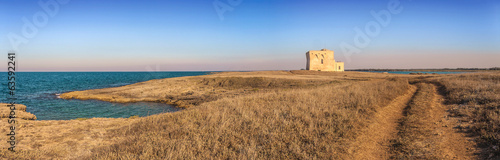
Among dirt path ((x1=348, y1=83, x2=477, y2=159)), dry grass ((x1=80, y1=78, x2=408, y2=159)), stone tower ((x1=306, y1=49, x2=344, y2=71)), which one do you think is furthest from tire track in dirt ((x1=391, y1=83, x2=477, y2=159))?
stone tower ((x1=306, y1=49, x2=344, y2=71))

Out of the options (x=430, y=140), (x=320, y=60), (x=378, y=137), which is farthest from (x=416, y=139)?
(x=320, y=60)

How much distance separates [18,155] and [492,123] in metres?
13.2

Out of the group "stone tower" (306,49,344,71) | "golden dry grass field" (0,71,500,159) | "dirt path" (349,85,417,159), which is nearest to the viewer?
"golden dry grass field" (0,71,500,159)

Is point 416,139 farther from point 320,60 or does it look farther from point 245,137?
point 320,60

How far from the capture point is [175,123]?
7711 mm

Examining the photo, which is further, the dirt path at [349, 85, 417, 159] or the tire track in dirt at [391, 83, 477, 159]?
the dirt path at [349, 85, 417, 159]

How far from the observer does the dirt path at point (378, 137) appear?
514 centimetres

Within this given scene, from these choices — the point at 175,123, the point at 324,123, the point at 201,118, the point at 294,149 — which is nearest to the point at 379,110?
the point at 324,123

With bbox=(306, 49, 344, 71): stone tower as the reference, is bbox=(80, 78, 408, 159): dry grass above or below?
below

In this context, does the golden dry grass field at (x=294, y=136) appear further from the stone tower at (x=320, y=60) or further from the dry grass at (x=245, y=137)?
the stone tower at (x=320, y=60)

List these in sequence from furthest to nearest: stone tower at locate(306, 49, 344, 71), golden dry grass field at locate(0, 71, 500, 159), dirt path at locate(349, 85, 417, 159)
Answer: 1. stone tower at locate(306, 49, 344, 71)
2. dirt path at locate(349, 85, 417, 159)
3. golden dry grass field at locate(0, 71, 500, 159)

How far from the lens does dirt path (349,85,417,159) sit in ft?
16.9

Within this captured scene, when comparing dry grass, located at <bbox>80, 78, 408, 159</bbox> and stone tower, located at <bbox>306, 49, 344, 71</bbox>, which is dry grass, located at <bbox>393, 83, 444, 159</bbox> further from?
stone tower, located at <bbox>306, 49, 344, 71</bbox>

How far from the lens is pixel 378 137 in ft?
20.5
